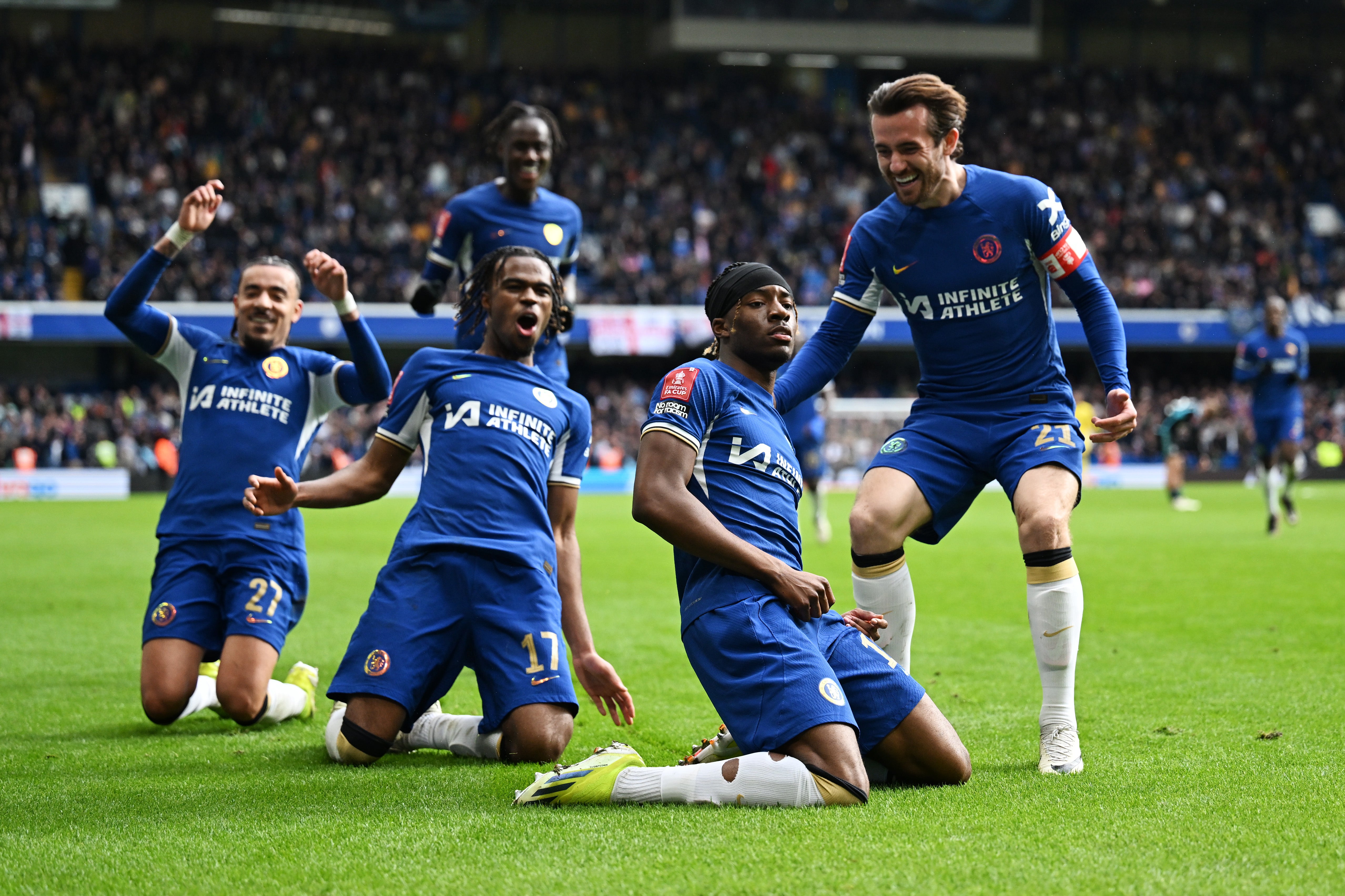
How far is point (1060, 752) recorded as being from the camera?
426 centimetres

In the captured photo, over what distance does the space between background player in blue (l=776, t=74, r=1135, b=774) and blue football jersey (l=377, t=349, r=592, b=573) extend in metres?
1.00

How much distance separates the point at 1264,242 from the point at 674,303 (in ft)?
55.0

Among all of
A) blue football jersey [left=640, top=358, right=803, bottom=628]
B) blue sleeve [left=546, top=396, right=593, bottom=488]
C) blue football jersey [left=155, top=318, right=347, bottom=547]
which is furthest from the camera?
blue football jersey [left=155, top=318, right=347, bottom=547]

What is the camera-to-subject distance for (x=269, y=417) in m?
5.90

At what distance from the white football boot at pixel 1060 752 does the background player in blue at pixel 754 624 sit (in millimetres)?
344

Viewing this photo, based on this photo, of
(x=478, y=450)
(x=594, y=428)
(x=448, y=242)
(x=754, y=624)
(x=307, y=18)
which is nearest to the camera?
(x=754, y=624)

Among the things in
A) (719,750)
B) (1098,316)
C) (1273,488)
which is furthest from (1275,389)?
(719,750)

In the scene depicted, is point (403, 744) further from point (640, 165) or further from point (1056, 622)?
point (640, 165)

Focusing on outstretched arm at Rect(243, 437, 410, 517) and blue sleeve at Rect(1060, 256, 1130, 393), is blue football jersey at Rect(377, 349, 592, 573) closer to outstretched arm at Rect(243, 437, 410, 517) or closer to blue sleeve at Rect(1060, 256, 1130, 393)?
outstretched arm at Rect(243, 437, 410, 517)

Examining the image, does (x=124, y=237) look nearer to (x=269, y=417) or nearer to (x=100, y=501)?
(x=100, y=501)

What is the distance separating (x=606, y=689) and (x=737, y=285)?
1337mm

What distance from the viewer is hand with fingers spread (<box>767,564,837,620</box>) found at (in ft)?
13.0

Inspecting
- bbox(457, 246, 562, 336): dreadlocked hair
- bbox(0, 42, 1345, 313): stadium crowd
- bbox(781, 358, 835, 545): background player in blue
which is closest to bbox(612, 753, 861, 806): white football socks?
bbox(457, 246, 562, 336): dreadlocked hair

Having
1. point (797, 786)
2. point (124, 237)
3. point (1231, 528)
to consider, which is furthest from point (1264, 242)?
point (797, 786)
